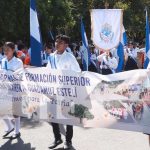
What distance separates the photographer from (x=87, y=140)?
7.03 m

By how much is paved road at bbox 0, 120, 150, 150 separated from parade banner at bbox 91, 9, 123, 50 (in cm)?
257

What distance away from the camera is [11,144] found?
6.91 metres

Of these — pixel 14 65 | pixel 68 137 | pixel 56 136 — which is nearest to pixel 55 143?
pixel 56 136

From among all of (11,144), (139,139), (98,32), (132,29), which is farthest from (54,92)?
(132,29)

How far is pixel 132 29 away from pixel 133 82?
4172cm

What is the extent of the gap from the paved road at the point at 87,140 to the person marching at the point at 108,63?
172 inches

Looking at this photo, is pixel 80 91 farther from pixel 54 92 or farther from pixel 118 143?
pixel 118 143

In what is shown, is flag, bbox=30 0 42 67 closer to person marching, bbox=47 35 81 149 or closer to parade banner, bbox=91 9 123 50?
person marching, bbox=47 35 81 149

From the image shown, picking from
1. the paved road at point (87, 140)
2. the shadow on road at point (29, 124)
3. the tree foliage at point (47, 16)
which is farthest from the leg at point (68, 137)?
the tree foliage at point (47, 16)

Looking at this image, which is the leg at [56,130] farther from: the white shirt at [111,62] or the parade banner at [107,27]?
the white shirt at [111,62]

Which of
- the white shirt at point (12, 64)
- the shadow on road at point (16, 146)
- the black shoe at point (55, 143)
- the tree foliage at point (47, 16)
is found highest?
the tree foliage at point (47, 16)

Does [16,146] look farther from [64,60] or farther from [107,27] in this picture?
[107,27]

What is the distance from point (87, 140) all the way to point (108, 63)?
5.15 meters

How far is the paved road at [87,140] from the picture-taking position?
6.63 m
